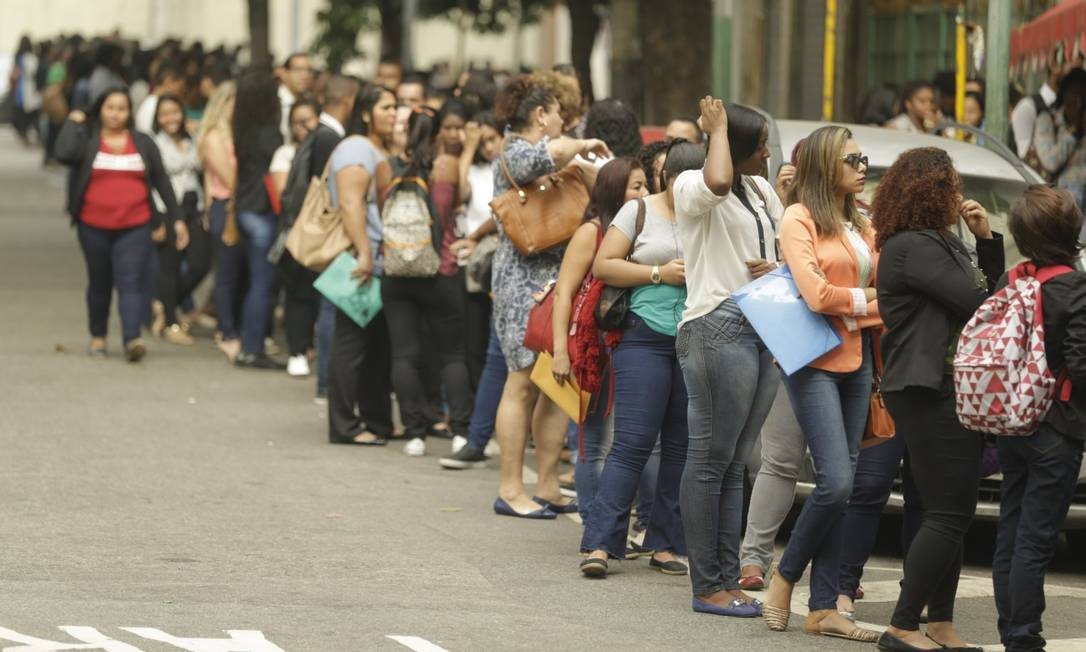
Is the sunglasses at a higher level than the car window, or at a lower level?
higher

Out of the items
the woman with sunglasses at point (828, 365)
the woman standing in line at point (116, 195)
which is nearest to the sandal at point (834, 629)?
the woman with sunglasses at point (828, 365)

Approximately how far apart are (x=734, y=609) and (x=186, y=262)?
31.1ft

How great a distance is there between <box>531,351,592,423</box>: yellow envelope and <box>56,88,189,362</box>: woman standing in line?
5858mm

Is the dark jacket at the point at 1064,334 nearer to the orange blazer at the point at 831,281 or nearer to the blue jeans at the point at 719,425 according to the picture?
the orange blazer at the point at 831,281

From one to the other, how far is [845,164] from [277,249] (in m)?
7.29

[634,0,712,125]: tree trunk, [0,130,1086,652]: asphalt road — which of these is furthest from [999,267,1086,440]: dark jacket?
[634,0,712,125]: tree trunk

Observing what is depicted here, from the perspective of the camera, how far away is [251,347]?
49.3ft

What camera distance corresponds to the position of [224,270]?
15.4 metres

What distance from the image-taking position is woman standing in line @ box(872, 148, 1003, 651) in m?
7.00

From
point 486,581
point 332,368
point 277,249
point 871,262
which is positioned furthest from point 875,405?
point 277,249

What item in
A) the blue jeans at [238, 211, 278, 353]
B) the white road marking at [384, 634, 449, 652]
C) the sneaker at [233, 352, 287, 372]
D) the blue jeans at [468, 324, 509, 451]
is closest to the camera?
the white road marking at [384, 634, 449, 652]

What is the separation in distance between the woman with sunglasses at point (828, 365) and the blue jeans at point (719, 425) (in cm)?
27

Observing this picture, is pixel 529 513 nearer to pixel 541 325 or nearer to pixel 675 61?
pixel 541 325

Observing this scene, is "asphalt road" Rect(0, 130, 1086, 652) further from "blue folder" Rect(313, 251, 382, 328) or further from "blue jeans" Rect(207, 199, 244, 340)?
"blue jeans" Rect(207, 199, 244, 340)
